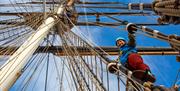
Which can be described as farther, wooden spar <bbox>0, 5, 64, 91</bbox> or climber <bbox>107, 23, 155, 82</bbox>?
climber <bbox>107, 23, 155, 82</bbox>

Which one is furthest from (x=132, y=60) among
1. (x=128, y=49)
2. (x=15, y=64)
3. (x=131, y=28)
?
(x=15, y=64)

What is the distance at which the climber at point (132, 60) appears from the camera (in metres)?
5.64

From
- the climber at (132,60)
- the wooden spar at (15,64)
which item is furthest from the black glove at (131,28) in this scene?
the wooden spar at (15,64)

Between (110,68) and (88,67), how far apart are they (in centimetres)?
109

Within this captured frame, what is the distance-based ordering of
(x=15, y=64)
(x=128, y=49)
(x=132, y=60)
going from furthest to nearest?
(x=128, y=49) → (x=132, y=60) → (x=15, y=64)

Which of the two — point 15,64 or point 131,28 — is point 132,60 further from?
point 15,64

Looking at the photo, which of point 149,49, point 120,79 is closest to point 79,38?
point 120,79

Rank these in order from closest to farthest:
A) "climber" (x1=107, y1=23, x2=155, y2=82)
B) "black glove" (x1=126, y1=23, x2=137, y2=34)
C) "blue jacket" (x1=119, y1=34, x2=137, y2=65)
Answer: "climber" (x1=107, y1=23, x2=155, y2=82)
"blue jacket" (x1=119, y1=34, x2=137, y2=65)
"black glove" (x1=126, y1=23, x2=137, y2=34)

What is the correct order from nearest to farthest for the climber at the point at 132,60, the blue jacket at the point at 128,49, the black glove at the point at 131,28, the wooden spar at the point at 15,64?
the wooden spar at the point at 15,64 < the climber at the point at 132,60 < the blue jacket at the point at 128,49 < the black glove at the point at 131,28

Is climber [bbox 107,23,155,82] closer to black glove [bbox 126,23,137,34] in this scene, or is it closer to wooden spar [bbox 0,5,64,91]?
black glove [bbox 126,23,137,34]

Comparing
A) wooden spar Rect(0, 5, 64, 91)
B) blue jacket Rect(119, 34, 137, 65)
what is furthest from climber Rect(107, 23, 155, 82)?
wooden spar Rect(0, 5, 64, 91)

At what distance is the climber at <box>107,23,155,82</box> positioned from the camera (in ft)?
18.5

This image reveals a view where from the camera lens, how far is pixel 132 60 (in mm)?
6250

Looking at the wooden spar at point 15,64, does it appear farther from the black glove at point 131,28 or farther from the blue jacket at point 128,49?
the black glove at point 131,28
